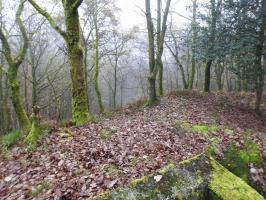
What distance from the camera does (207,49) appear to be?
56.5 feet

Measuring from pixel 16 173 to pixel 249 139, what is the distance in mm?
6058

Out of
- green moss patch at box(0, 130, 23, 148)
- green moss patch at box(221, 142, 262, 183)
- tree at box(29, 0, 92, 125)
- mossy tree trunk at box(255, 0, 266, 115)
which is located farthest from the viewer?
mossy tree trunk at box(255, 0, 266, 115)

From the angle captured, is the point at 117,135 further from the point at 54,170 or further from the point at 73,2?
the point at 73,2

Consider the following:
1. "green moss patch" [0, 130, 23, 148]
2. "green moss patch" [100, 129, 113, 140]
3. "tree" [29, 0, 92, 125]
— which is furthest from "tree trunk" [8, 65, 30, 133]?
"green moss patch" [100, 129, 113, 140]

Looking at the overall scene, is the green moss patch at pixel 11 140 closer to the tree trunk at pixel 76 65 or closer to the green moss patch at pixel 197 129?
the tree trunk at pixel 76 65

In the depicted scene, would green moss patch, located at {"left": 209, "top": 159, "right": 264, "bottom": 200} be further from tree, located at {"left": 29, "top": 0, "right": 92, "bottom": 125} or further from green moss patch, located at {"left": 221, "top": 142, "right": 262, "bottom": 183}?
tree, located at {"left": 29, "top": 0, "right": 92, "bottom": 125}

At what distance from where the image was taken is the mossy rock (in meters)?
3.30

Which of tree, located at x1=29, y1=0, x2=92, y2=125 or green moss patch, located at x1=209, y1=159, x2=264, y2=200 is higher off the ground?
tree, located at x1=29, y1=0, x2=92, y2=125

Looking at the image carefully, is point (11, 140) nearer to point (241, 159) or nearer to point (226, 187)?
point (241, 159)

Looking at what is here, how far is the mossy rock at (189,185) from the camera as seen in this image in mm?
3305

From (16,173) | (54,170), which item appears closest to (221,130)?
(54,170)

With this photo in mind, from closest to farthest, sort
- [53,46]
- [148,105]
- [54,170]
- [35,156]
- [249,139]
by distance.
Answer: [54,170] → [35,156] → [249,139] → [148,105] → [53,46]

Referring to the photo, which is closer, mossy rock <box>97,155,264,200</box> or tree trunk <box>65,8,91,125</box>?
mossy rock <box>97,155,264,200</box>

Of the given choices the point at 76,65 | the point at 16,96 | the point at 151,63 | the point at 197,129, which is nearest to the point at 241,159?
the point at 197,129
